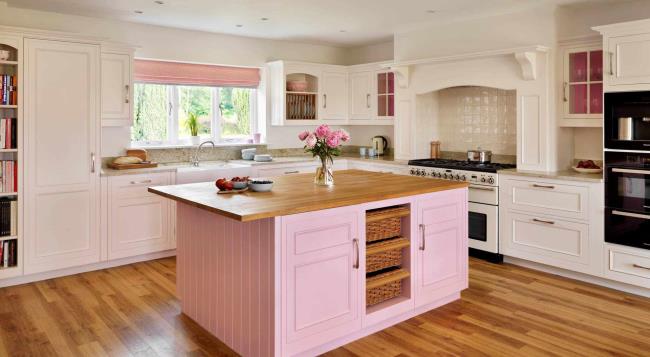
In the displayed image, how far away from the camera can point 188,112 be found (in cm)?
612

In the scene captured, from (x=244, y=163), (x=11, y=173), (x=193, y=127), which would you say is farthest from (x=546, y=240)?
(x=11, y=173)

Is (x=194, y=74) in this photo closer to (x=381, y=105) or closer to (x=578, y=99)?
(x=381, y=105)

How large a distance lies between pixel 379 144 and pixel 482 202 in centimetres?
206

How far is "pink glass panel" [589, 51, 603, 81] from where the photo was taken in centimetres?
450

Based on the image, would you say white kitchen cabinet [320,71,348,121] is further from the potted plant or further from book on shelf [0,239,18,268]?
book on shelf [0,239,18,268]

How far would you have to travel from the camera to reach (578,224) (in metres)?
4.40

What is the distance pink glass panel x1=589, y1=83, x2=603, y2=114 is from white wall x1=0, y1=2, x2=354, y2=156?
11.8 feet

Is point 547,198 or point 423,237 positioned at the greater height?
point 547,198

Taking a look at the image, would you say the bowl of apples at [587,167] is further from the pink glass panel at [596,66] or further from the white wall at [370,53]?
the white wall at [370,53]

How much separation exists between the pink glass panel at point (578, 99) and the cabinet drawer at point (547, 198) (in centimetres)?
74

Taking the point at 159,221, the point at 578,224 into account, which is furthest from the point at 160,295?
the point at 578,224

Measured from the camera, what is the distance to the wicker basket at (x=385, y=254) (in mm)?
3371

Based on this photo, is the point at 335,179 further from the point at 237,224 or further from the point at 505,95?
the point at 505,95

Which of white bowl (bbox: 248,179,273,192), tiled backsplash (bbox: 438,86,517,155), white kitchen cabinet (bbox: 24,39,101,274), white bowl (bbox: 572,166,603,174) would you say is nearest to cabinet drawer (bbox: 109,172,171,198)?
white kitchen cabinet (bbox: 24,39,101,274)
